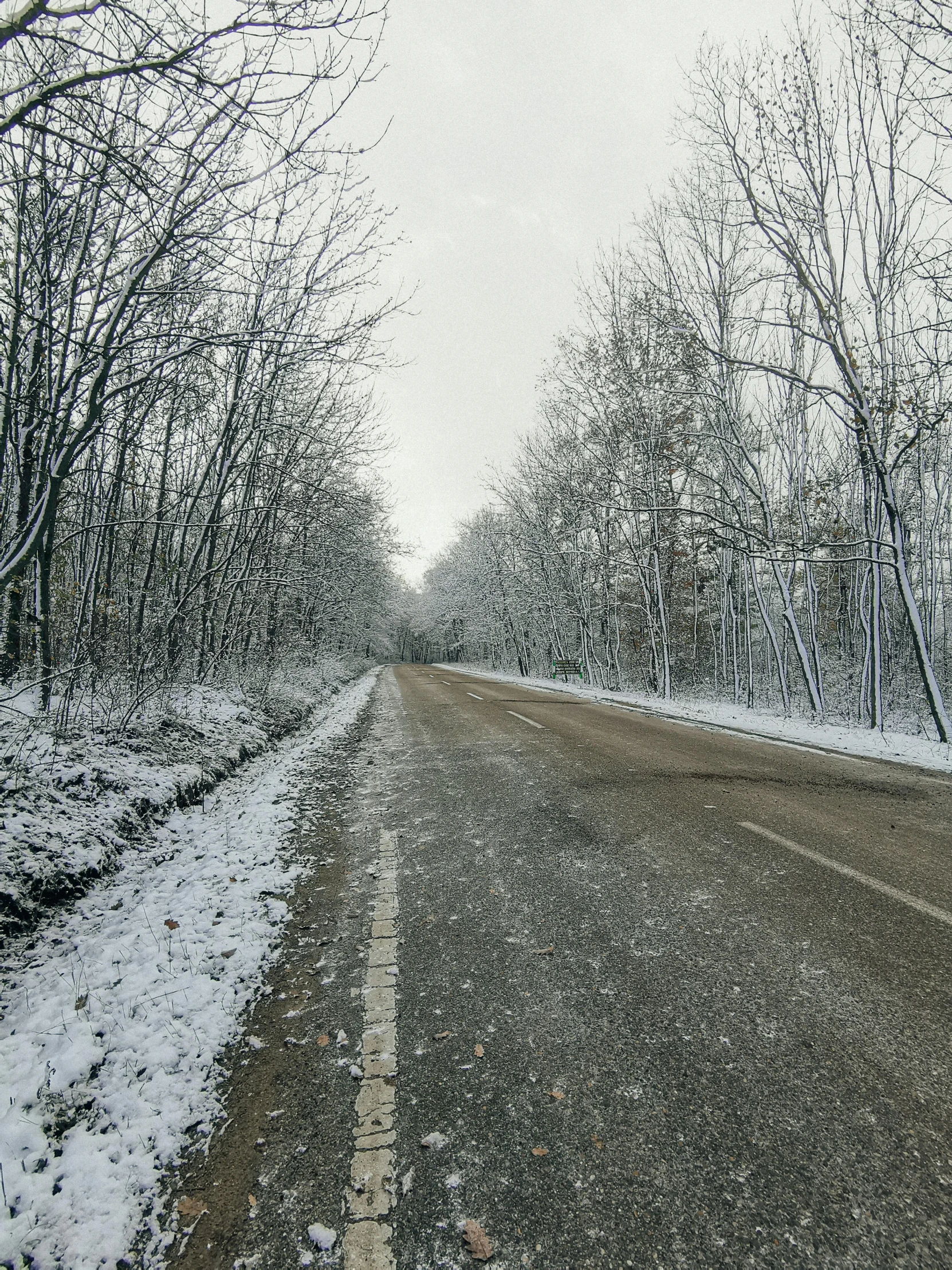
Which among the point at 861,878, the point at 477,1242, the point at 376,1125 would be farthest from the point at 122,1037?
the point at 861,878

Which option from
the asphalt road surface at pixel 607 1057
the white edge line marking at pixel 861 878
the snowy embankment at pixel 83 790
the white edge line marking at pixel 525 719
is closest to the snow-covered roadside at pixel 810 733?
the white edge line marking at pixel 525 719

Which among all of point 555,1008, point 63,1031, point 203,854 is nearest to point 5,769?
point 203,854

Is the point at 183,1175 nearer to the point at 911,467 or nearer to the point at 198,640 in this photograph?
the point at 198,640

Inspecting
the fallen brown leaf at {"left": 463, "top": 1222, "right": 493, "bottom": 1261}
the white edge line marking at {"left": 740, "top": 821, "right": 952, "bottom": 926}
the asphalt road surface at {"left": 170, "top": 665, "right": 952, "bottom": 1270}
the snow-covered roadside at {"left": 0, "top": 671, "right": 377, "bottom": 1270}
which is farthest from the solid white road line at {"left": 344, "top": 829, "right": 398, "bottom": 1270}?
the white edge line marking at {"left": 740, "top": 821, "right": 952, "bottom": 926}

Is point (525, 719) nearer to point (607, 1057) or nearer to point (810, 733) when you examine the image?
point (810, 733)

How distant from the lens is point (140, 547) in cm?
1003

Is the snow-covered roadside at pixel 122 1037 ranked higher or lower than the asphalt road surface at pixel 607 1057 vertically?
lower

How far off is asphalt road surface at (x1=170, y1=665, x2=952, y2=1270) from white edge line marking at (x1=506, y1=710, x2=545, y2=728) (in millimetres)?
5430

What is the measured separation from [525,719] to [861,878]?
7496 mm

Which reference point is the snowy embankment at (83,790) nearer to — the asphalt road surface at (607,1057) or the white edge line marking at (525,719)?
the asphalt road surface at (607,1057)

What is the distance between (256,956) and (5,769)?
2567 mm

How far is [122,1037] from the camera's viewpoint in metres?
2.35

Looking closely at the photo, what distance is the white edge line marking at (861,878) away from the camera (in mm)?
3102

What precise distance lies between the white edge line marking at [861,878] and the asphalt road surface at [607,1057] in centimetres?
2
